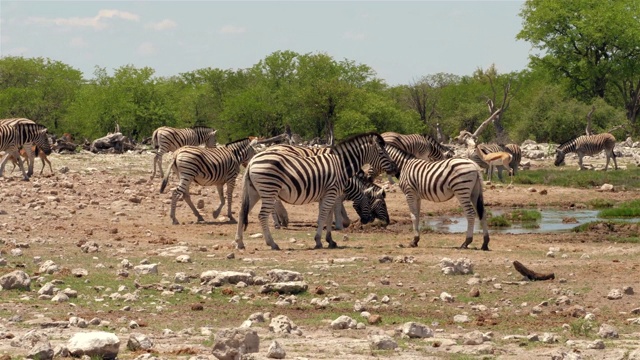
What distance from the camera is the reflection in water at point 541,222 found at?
67.9 feet

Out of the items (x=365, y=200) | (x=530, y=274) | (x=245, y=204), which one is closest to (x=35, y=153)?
(x=365, y=200)

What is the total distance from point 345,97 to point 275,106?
19.9 feet

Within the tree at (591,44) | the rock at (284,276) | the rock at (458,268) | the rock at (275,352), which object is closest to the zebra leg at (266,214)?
the rock at (458,268)

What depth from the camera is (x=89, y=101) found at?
177ft

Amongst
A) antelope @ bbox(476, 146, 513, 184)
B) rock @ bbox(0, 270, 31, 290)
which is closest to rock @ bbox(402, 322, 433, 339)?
rock @ bbox(0, 270, 31, 290)

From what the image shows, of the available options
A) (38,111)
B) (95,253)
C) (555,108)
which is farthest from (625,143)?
(95,253)

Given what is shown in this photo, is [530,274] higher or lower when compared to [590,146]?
lower

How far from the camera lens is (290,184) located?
16.2 meters

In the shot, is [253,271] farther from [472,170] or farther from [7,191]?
[7,191]

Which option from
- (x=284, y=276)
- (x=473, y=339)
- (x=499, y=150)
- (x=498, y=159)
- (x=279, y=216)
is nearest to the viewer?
(x=473, y=339)

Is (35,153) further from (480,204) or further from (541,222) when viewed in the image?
(480,204)

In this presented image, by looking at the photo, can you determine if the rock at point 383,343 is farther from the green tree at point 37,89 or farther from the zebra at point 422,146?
the green tree at point 37,89

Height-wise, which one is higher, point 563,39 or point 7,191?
point 563,39

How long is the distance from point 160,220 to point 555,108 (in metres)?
37.5
